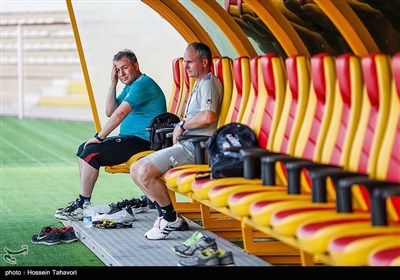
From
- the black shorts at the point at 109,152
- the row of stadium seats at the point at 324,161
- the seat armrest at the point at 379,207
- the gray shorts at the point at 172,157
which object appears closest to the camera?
the seat armrest at the point at 379,207

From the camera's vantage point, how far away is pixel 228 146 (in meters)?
7.41

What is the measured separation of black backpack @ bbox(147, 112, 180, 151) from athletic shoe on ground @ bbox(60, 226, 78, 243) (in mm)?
1038

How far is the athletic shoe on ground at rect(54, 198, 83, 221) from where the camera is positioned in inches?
375

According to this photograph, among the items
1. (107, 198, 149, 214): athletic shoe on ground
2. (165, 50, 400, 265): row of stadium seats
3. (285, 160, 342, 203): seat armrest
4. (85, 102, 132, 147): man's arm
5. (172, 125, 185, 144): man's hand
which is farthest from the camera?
(107, 198, 149, 214): athletic shoe on ground

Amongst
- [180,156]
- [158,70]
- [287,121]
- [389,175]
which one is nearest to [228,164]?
[287,121]

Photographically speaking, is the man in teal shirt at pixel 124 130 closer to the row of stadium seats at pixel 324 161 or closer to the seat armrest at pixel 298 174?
the row of stadium seats at pixel 324 161

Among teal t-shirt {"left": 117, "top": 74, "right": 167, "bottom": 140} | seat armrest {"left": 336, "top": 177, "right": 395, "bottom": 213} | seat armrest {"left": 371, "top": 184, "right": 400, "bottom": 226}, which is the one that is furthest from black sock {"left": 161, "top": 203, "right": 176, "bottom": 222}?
seat armrest {"left": 371, "top": 184, "right": 400, "bottom": 226}

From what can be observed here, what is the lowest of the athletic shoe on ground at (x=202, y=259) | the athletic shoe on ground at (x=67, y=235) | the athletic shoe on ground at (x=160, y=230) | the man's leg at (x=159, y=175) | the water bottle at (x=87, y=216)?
the athletic shoe on ground at (x=67, y=235)

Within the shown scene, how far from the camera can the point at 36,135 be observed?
19.4m

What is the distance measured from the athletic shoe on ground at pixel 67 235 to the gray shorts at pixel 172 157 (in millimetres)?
1073

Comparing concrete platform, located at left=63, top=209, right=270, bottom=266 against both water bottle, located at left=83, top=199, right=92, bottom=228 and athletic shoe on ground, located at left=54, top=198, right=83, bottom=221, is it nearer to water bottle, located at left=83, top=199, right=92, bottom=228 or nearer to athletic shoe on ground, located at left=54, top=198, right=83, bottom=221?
water bottle, located at left=83, top=199, right=92, bottom=228

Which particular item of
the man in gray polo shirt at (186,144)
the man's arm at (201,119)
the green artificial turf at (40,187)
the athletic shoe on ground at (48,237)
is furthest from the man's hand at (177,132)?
the athletic shoe on ground at (48,237)

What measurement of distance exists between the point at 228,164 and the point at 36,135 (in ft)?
41.4

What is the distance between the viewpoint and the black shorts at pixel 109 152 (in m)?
9.45
